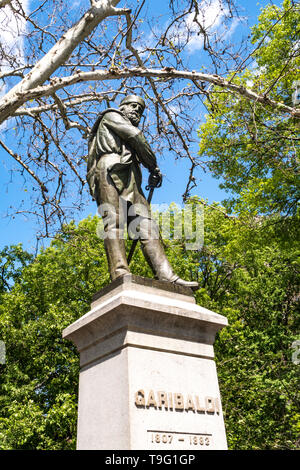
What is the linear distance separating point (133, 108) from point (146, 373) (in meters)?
3.44

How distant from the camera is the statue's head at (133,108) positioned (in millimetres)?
5793

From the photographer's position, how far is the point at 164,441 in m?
3.77

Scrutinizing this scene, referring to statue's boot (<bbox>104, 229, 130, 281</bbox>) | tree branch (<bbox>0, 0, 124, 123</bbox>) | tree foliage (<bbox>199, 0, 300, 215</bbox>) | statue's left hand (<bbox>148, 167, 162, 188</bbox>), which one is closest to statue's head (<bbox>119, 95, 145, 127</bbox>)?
statue's left hand (<bbox>148, 167, 162, 188</bbox>)

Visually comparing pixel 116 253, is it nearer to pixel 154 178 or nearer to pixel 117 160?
pixel 117 160

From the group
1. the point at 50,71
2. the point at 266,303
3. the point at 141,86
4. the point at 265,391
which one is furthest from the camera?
the point at 266,303

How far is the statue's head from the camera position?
579 cm

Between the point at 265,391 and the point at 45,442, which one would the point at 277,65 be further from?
the point at 45,442

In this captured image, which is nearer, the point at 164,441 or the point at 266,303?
the point at 164,441

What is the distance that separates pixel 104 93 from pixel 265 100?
4088 millimetres

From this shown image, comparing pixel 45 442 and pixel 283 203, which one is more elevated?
pixel 283 203

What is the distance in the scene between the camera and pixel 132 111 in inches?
229

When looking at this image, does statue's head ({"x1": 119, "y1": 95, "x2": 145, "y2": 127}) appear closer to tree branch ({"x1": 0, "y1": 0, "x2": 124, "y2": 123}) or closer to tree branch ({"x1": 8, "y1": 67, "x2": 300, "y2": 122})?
tree branch ({"x1": 8, "y1": 67, "x2": 300, "y2": 122})
